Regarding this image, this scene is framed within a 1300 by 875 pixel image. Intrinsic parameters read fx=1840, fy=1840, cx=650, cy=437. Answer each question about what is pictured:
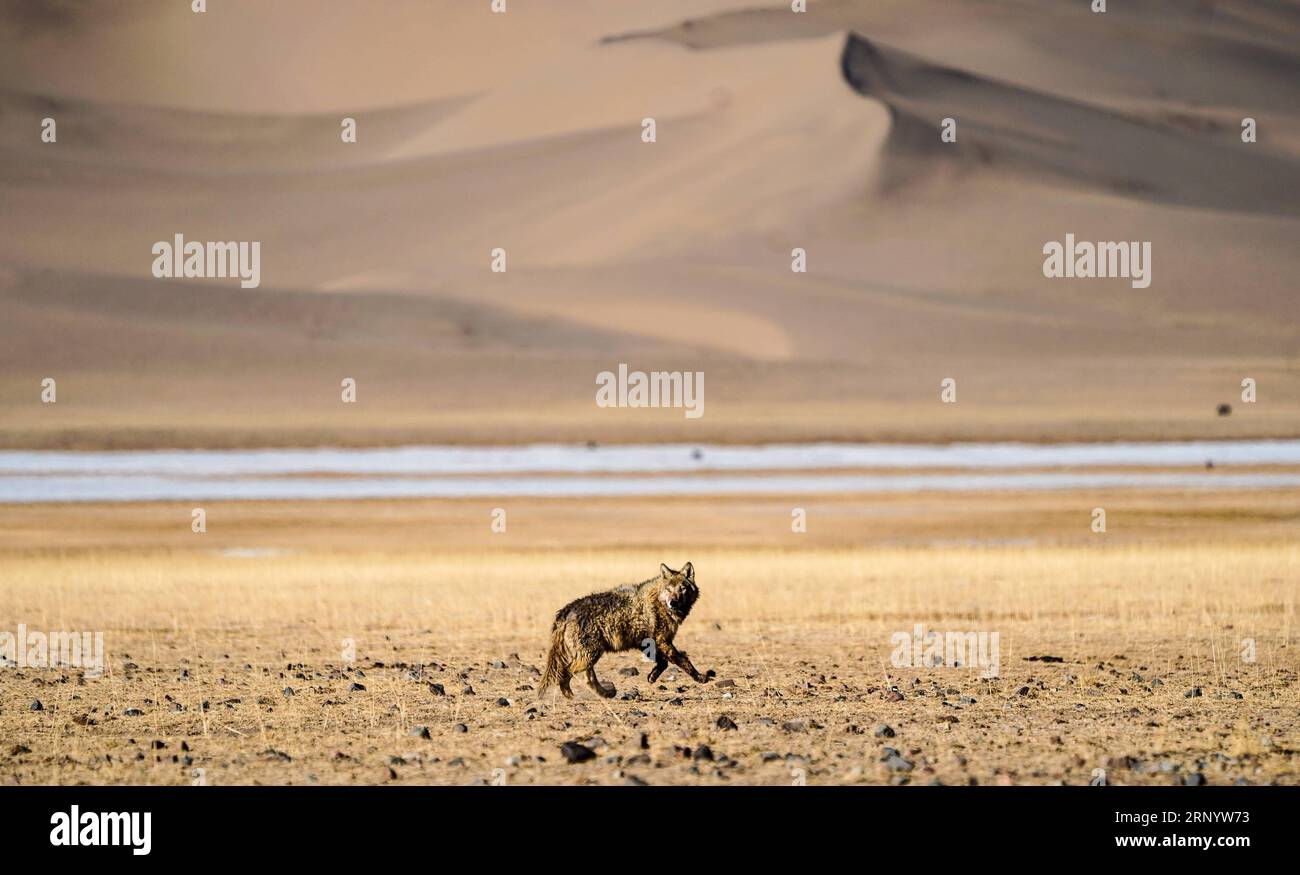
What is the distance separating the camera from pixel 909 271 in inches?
2881

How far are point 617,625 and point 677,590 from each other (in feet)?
1.57

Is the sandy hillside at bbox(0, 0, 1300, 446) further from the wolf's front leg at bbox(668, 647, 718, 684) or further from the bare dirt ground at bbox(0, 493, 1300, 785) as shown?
the wolf's front leg at bbox(668, 647, 718, 684)

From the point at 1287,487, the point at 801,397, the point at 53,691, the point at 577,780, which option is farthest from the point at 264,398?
the point at 577,780

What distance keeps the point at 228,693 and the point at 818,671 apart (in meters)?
4.10

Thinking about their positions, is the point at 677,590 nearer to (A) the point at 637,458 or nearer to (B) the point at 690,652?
(B) the point at 690,652

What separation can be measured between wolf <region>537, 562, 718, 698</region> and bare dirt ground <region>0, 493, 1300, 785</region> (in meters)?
0.30

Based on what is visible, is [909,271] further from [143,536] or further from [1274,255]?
[143,536]

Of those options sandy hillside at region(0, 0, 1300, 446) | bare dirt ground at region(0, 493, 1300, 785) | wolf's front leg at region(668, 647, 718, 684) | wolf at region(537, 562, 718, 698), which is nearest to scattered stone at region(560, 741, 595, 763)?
bare dirt ground at region(0, 493, 1300, 785)

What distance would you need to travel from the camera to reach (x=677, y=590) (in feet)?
36.2

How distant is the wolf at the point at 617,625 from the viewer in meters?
11.1

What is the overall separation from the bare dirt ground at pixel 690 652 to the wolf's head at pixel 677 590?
620 millimetres

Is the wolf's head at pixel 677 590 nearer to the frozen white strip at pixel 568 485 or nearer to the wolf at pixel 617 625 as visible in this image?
the wolf at pixel 617 625

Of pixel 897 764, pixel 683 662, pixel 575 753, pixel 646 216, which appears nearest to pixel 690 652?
pixel 683 662

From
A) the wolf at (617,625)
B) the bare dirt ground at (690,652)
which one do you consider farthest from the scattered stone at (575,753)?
the wolf at (617,625)
